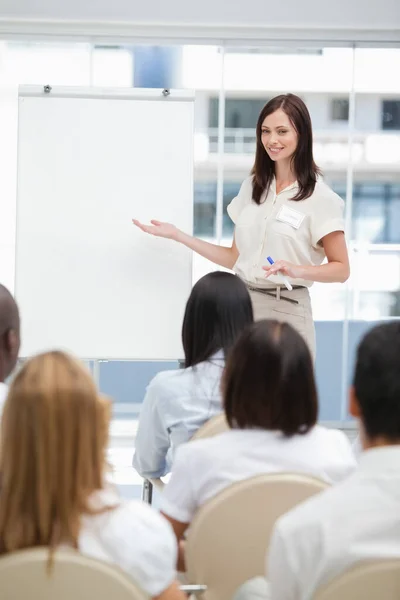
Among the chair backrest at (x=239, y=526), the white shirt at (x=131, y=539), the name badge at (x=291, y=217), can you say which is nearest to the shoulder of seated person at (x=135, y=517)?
the white shirt at (x=131, y=539)

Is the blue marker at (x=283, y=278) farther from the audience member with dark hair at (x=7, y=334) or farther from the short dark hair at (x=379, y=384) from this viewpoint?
the short dark hair at (x=379, y=384)

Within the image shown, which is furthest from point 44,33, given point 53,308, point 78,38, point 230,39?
point 53,308

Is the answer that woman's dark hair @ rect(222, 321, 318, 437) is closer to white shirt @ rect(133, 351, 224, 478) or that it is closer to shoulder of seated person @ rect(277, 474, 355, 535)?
shoulder of seated person @ rect(277, 474, 355, 535)

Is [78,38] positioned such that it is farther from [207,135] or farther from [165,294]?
[165,294]

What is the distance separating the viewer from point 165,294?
3852mm

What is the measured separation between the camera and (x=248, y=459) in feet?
5.74

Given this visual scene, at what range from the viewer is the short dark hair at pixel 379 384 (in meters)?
1.39

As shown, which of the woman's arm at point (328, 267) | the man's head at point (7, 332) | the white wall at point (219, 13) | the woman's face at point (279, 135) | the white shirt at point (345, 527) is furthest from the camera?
the white wall at point (219, 13)

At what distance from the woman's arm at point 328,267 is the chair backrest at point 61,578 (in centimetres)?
209

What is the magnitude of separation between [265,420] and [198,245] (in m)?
1.98

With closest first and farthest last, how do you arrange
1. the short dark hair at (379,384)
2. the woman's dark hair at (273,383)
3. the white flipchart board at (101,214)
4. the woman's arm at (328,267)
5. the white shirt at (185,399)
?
the short dark hair at (379,384), the woman's dark hair at (273,383), the white shirt at (185,399), the woman's arm at (328,267), the white flipchart board at (101,214)

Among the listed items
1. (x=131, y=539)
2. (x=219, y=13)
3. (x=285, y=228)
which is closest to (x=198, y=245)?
(x=285, y=228)

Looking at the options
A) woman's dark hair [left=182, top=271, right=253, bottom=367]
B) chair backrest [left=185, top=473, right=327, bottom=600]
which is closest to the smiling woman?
woman's dark hair [left=182, top=271, right=253, bottom=367]

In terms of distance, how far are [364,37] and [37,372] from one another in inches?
170
